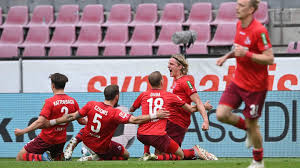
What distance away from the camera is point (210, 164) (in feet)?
25.0

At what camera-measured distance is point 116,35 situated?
15578 millimetres

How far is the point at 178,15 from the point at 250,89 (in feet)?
30.3

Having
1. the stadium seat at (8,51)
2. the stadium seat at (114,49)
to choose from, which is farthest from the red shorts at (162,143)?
the stadium seat at (8,51)

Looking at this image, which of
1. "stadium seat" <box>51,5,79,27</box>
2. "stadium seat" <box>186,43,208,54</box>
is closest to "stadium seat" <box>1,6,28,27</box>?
"stadium seat" <box>51,5,79,27</box>

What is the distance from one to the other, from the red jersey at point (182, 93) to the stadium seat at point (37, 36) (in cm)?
776

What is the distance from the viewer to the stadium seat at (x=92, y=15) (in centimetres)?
1614

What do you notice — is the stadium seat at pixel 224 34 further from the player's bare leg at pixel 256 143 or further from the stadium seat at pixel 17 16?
the player's bare leg at pixel 256 143

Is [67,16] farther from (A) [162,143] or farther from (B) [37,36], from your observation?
(A) [162,143]

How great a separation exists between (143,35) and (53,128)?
6858 mm

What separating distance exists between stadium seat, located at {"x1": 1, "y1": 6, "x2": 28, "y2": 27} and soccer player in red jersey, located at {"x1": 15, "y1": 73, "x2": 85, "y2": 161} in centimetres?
817

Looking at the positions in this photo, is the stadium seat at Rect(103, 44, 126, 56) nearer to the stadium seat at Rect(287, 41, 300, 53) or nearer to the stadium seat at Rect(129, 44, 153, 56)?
the stadium seat at Rect(129, 44, 153, 56)

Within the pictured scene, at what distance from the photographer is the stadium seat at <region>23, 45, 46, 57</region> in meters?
15.7

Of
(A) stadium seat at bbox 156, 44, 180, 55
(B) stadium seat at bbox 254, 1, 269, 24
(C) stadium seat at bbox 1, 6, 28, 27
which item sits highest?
(B) stadium seat at bbox 254, 1, 269, 24

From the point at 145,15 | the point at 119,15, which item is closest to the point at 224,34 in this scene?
the point at 145,15
